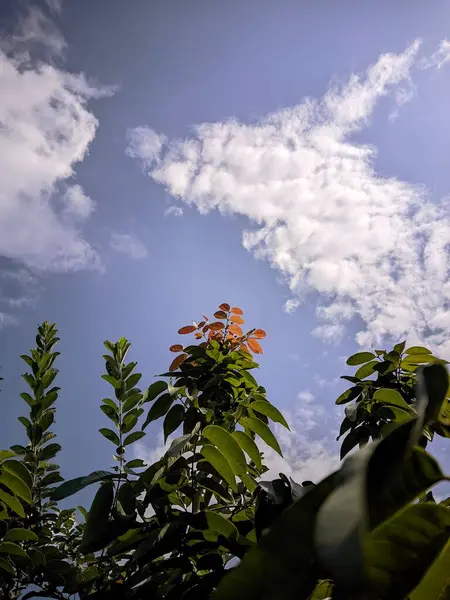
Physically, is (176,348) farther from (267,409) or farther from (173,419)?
(267,409)

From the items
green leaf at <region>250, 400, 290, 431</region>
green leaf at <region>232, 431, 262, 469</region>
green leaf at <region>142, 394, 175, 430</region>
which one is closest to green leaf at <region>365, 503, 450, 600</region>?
green leaf at <region>232, 431, 262, 469</region>

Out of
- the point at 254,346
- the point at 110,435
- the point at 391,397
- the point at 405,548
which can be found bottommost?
the point at 405,548

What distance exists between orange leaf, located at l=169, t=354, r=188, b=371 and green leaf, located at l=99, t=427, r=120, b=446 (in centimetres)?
45

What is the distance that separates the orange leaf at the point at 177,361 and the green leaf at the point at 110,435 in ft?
1.49

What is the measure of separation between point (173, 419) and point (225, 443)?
1.88 ft

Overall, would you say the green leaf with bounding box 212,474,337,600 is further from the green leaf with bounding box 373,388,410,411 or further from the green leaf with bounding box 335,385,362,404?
the green leaf with bounding box 335,385,362,404

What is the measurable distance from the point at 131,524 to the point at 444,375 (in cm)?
95

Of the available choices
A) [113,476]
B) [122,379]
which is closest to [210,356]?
[122,379]

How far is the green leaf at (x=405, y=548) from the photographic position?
1.25 feet

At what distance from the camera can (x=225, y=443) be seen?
3.95 ft

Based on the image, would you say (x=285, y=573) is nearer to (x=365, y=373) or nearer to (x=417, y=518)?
(x=417, y=518)

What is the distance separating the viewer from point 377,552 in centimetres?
40

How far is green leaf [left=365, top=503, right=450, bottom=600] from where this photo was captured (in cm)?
38

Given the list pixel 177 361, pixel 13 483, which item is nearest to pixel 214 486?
pixel 13 483
